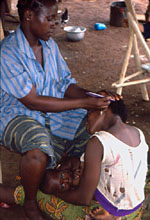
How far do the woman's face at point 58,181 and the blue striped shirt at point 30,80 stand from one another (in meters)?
0.26

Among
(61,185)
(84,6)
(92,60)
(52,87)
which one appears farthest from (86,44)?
(61,185)

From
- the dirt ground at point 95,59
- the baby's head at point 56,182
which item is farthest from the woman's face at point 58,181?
the dirt ground at point 95,59

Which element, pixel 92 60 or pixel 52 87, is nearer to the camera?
pixel 52 87

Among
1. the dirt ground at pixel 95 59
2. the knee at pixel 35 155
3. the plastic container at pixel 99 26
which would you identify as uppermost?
the knee at pixel 35 155

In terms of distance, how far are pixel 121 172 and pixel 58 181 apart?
49 cm

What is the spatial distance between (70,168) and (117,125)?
60 centimetres

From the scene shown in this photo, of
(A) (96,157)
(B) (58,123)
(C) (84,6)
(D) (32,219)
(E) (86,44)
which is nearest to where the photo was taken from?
(A) (96,157)

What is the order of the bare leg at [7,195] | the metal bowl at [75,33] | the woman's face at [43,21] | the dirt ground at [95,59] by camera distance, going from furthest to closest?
the metal bowl at [75,33] < the dirt ground at [95,59] < the bare leg at [7,195] < the woman's face at [43,21]

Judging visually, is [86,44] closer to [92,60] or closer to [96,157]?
[92,60]

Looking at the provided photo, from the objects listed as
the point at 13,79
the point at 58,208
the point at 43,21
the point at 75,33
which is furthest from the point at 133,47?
the point at 75,33

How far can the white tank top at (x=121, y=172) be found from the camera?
1652 mm

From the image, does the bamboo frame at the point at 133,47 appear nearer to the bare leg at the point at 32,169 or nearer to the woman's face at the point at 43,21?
the woman's face at the point at 43,21

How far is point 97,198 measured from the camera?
1918 mm

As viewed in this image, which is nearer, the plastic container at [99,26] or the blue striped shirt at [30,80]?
the blue striped shirt at [30,80]
